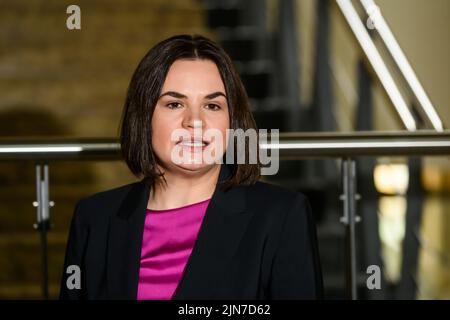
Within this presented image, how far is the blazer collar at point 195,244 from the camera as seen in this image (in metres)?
1.30

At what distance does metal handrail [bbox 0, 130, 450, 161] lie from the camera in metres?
1.99

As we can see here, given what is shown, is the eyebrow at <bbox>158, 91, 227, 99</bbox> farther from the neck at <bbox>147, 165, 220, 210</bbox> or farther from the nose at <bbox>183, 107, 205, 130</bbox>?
the neck at <bbox>147, 165, 220, 210</bbox>

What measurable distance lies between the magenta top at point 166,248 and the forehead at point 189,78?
190mm

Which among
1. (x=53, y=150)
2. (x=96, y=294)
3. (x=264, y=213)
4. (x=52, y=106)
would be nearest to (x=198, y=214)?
(x=264, y=213)

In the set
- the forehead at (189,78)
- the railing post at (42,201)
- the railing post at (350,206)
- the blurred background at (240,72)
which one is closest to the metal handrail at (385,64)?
the blurred background at (240,72)

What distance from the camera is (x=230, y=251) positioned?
133cm

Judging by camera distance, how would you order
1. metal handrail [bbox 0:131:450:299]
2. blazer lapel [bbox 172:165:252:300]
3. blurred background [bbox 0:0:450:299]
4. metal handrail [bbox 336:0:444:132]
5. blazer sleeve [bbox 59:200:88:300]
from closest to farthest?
blazer lapel [bbox 172:165:252:300] < blazer sleeve [bbox 59:200:88:300] < metal handrail [bbox 0:131:450:299] < metal handrail [bbox 336:0:444:132] < blurred background [bbox 0:0:450:299]

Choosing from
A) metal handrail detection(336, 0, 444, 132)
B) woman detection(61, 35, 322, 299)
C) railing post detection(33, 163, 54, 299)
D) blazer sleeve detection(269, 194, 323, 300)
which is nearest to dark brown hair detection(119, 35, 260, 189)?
woman detection(61, 35, 322, 299)

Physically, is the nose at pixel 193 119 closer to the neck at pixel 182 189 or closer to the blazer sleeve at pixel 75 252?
the neck at pixel 182 189

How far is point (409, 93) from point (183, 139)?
1.63m

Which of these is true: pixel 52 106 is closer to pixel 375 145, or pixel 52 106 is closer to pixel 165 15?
pixel 165 15

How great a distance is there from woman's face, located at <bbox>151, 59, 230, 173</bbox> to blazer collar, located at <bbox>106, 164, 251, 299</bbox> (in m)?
0.07

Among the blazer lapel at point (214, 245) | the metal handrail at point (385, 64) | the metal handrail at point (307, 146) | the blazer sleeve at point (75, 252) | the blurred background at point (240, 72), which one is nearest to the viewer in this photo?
the blazer lapel at point (214, 245)

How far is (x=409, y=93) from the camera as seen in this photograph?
2.81 meters
